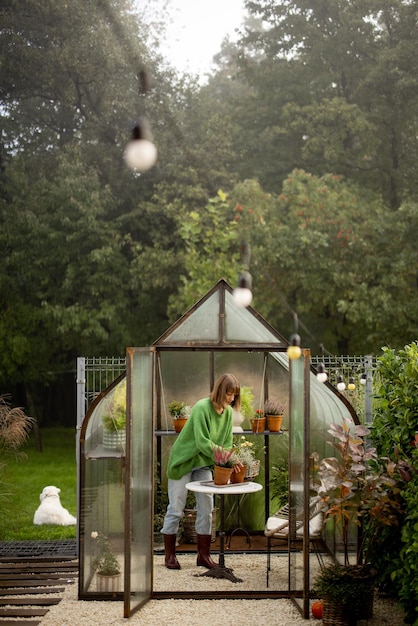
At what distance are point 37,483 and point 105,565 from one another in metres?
9.24

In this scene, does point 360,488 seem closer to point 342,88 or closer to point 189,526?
point 189,526

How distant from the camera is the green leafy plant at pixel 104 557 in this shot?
727cm

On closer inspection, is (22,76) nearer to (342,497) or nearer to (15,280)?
(15,280)

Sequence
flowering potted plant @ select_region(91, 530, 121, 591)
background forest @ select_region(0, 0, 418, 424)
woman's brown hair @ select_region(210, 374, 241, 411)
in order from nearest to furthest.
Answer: flowering potted plant @ select_region(91, 530, 121, 591) < woman's brown hair @ select_region(210, 374, 241, 411) < background forest @ select_region(0, 0, 418, 424)

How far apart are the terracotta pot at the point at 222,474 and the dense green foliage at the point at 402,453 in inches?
48.8

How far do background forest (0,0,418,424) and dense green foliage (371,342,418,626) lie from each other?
10067 mm

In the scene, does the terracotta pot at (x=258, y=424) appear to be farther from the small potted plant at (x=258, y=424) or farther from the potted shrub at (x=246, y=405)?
the potted shrub at (x=246, y=405)

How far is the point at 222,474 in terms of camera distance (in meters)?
7.58

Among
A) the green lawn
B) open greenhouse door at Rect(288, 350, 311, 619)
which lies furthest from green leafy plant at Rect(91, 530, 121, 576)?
the green lawn

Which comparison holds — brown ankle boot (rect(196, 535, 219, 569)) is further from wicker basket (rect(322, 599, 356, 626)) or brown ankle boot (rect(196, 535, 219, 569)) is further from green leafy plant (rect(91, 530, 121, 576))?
wicker basket (rect(322, 599, 356, 626))

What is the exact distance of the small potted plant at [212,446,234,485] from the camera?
24.7ft

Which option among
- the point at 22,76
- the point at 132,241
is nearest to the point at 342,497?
the point at 132,241

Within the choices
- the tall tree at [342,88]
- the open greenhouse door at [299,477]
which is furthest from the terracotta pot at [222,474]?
the tall tree at [342,88]

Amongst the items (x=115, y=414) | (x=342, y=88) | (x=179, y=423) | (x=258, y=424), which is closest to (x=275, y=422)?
(x=258, y=424)
